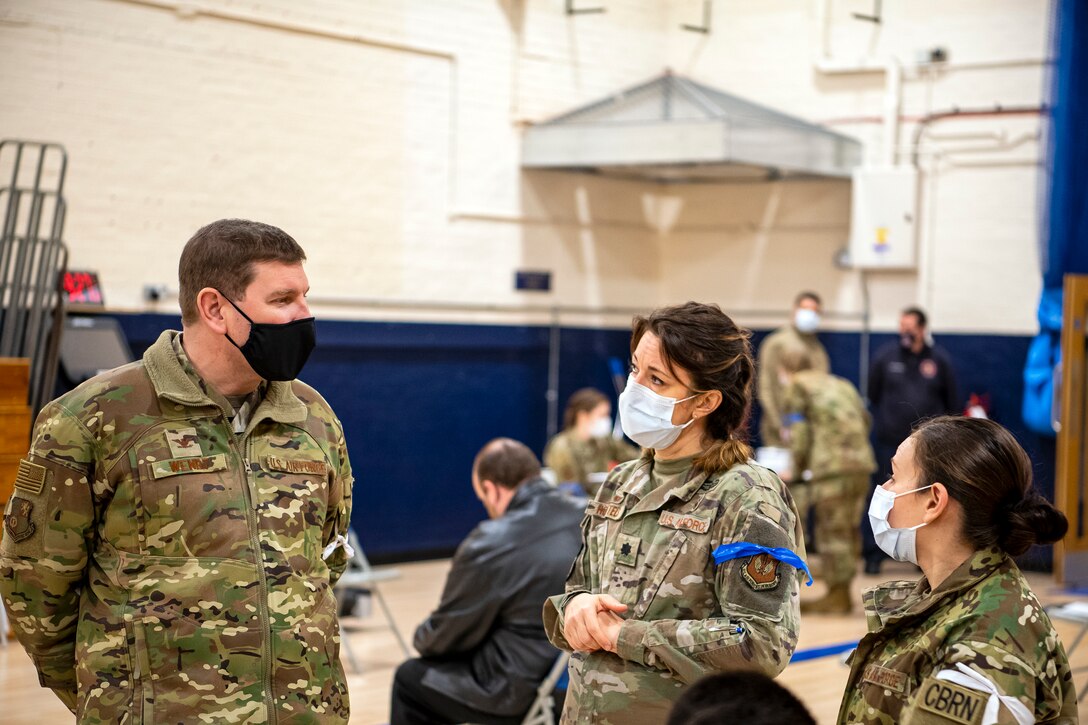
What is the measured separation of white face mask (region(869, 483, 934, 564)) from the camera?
2254mm

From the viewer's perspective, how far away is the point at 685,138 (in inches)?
360

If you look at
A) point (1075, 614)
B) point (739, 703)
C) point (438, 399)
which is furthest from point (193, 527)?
point (438, 399)

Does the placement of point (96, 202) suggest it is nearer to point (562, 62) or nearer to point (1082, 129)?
point (562, 62)

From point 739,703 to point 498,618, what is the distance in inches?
112

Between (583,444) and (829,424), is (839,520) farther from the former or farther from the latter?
(583,444)

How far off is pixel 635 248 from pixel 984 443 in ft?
28.4

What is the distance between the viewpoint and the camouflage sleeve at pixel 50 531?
228cm

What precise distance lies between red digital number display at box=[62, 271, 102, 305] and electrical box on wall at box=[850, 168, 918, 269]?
547cm

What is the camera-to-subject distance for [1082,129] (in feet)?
28.1

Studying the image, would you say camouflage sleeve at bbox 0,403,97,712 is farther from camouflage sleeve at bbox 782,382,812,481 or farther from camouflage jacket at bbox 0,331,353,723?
camouflage sleeve at bbox 782,382,812,481

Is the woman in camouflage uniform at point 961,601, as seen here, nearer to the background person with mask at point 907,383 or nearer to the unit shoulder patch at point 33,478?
the unit shoulder patch at point 33,478

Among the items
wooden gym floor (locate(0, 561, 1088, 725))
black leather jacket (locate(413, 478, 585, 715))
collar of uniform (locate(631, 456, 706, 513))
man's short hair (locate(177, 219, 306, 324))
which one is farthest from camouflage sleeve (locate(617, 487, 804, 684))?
wooden gym floor (locate(0, 561, 1088, 725))

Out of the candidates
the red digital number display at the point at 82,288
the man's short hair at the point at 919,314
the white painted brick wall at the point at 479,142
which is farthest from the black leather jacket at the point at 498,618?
the man's short hair at the point at 919,314

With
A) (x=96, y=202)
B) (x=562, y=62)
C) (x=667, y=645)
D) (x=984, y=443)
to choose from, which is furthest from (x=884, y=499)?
(x=562, y=62)
